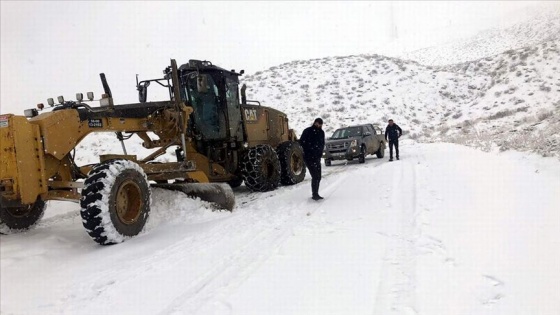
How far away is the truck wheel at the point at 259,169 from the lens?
31.3ft

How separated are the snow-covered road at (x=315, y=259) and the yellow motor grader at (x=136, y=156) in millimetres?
434

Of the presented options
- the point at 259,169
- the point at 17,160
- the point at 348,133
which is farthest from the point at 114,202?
the point at 348,133

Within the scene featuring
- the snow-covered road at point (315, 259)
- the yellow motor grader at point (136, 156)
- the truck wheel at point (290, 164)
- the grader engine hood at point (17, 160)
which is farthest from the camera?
the truck wheel at point (290, 164)

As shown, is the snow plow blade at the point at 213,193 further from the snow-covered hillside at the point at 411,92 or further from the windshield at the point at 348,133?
the snow-covered hillside at the point at 411,92

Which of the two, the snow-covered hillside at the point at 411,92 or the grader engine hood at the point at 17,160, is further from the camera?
the snow-covered hillside at the point at 411,92

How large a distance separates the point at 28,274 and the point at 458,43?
1054 inches

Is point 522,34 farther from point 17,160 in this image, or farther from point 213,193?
point 17,160

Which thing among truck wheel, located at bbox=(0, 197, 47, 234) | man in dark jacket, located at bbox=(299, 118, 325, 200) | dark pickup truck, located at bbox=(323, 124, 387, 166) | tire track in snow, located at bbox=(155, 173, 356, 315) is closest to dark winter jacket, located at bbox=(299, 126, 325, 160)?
man in dark jacket, located at bbox=(299, 118, 325, 200)

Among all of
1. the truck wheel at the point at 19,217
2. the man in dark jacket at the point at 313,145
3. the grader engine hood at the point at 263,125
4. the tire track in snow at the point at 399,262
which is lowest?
the tire track in snow at the point at 399,262

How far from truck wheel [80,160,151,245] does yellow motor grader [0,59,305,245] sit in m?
0.01

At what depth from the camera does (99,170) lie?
5.52 metres

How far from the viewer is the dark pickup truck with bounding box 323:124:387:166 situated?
52.1 feet

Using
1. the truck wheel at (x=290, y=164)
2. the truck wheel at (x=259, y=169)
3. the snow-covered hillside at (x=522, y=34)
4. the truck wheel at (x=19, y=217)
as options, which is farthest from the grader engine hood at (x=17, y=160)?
the snow-covered hillside at (x=522, y=34)

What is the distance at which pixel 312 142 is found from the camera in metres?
8.48
